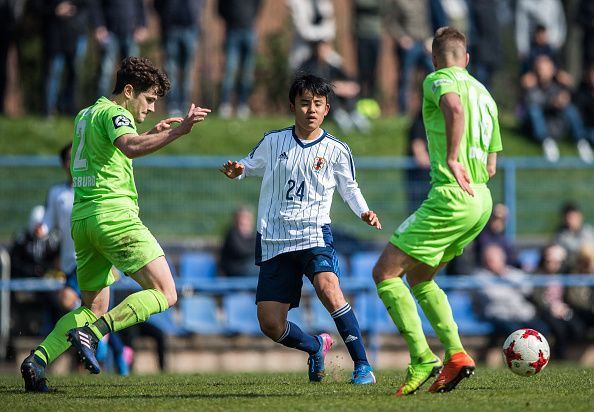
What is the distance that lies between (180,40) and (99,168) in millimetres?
10415

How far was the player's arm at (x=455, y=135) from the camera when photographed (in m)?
8.05

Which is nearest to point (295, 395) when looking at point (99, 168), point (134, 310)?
point (134, 310)

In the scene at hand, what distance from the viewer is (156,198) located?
16.6 meters

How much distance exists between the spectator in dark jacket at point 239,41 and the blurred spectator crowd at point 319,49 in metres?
0.02

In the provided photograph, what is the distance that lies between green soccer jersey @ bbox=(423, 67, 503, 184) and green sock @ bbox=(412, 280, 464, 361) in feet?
2.43

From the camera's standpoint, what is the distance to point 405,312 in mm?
8367

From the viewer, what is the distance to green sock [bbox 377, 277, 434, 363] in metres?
8.32

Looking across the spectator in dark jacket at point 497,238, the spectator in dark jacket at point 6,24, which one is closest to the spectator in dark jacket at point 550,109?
the spectator in dark jacket at point 497,238

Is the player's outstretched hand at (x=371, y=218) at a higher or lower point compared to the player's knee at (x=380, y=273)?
higher

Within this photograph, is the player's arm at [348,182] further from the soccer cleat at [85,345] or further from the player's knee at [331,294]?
the soccer cleat at [85,345]

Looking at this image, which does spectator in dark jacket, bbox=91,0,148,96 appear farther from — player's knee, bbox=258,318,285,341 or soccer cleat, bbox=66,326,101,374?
soccer cleat, bbox=66,326,101,374

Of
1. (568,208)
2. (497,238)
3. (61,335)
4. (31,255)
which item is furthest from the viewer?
(568,208)

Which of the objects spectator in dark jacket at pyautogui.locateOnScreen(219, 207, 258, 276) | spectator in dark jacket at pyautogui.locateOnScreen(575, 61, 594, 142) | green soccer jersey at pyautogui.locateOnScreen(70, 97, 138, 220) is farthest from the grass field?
spectator in dark jacket at pyautogui.locateOnScreen(575, 61, 594, 142)

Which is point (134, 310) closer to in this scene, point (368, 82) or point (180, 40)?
point (180, 40)
